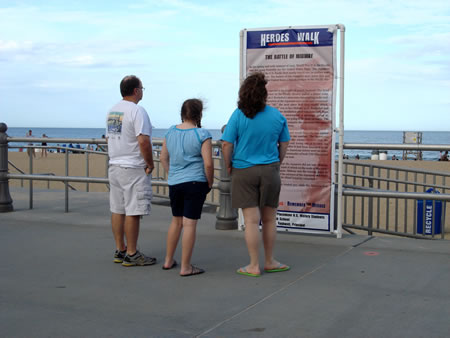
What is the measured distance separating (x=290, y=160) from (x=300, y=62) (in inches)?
46.2

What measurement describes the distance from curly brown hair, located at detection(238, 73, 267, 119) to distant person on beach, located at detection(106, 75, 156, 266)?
39.0 inches

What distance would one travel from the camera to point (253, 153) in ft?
16.9

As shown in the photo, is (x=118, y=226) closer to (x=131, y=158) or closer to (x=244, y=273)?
(x=131, y=158)

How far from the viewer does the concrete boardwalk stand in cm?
387

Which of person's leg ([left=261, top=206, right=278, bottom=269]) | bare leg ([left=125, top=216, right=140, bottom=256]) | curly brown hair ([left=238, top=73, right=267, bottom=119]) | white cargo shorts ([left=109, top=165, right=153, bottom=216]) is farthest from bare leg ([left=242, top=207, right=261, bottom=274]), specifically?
bare leg ([left=125, top=216, right=140, bottom=256])

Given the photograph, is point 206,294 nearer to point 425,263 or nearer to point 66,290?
point 66,290

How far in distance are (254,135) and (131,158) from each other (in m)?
1.25

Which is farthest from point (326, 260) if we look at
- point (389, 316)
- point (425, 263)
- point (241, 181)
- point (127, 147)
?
point (127, 147)

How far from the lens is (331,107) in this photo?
664 cm

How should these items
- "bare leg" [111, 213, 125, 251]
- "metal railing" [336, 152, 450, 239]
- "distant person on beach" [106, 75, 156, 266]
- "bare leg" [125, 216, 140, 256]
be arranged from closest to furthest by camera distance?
"distant person on beach" [106, 75, 156, 266]
"bare leg" [125, 216, 140, 256]
"bare leg" [111, 213, 125, 251]
"metal railing" [336, 152, 450, 239]

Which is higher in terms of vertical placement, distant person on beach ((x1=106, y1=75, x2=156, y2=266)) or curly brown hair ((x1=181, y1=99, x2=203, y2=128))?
curly brown hair ((x1=181, y1=99, x2=203, y2=128))

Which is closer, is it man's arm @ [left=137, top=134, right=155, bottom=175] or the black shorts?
the black shorts

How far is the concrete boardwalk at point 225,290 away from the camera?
3867 millimetres

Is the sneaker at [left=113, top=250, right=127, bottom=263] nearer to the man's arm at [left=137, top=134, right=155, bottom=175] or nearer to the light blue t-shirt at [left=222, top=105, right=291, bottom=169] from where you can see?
the man's arm at [left=137, top=134, right=155, bottom=175]
